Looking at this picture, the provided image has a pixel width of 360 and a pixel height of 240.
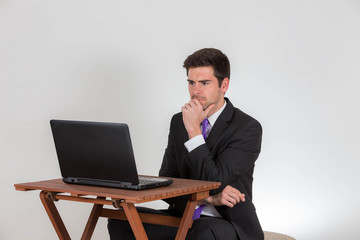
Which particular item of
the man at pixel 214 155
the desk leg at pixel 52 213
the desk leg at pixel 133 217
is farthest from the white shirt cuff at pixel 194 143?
the desk leg at pixel 52 213

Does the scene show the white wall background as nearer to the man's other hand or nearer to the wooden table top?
the man's other hand

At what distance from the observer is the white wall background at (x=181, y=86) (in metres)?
5.01

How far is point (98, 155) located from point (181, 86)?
104 inches

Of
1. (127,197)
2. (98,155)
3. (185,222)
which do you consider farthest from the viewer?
(185,222)

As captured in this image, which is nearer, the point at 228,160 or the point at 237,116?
the point at 228,160

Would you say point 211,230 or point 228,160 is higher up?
point 228,160

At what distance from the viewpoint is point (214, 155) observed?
3.16 m

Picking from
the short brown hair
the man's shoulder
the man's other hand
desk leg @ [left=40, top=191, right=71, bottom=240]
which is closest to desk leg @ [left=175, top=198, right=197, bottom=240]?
the man's other hand

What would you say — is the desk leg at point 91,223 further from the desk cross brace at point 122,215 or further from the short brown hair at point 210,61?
the short brown hair at point 210,61

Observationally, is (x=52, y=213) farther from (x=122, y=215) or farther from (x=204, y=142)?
(x=204, y=142)

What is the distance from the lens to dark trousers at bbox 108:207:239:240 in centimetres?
280

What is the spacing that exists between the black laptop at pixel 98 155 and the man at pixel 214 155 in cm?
34

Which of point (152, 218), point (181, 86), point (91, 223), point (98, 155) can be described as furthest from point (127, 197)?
point (181, 86)

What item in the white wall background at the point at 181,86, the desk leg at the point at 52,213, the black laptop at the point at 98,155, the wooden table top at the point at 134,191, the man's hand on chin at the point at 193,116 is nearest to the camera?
the wooden table top at the point at 134,191
